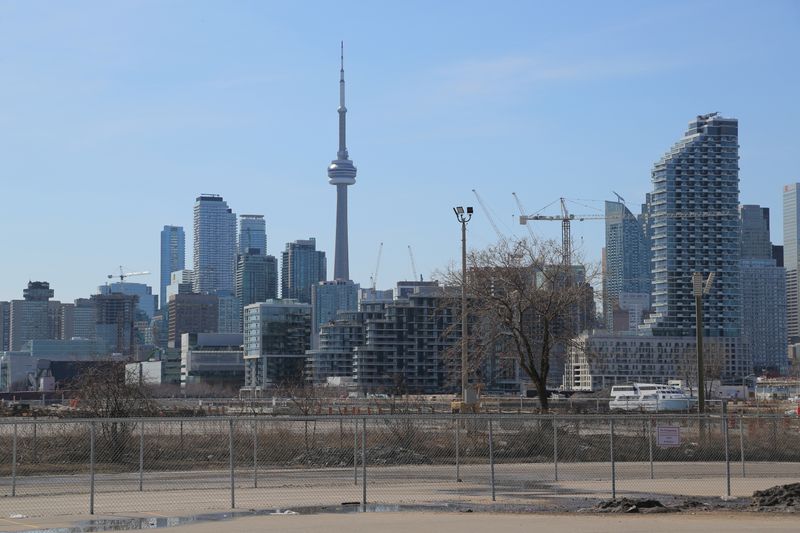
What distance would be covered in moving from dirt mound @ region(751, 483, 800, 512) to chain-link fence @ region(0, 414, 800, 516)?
3.27m

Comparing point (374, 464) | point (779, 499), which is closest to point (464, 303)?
point (374, 464)

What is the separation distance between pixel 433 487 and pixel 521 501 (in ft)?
15.4

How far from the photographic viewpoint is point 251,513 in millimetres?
27094

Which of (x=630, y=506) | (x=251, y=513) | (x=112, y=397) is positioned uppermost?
(x=112, y=397)

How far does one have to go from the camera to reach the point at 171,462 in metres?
42.6

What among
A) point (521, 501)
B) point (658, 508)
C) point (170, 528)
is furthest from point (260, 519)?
point (658, 508)

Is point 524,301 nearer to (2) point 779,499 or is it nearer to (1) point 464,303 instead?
(1) point 464,303

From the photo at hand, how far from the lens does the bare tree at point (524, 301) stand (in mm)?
54531

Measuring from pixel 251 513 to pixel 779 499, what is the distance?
11998mm

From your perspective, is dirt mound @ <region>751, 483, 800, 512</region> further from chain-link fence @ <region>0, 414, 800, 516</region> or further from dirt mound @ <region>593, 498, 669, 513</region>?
chain-link fence @ <region>0, 414, 800, 516</region>

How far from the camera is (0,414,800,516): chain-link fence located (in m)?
30.3

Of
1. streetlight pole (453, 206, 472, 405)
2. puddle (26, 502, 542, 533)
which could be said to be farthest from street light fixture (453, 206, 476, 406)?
puddle (26, 502, 542, 533)

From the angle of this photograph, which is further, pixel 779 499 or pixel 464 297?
pixel 464 297

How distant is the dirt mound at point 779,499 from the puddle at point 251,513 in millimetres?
5031
